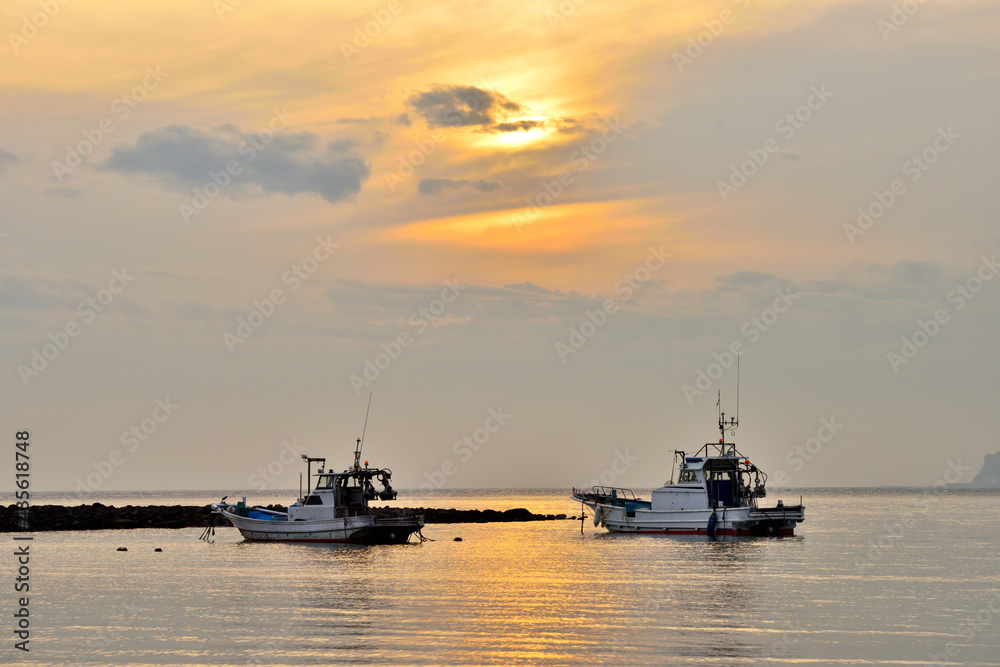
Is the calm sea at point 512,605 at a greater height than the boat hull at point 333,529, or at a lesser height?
lesser

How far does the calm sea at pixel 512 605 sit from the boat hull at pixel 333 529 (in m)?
0.79

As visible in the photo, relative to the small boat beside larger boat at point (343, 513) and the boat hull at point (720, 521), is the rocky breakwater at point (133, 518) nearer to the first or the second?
the small boat beside larger boat at point (343, 513)

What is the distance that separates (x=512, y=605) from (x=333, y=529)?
27.3m

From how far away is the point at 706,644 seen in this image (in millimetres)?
26266

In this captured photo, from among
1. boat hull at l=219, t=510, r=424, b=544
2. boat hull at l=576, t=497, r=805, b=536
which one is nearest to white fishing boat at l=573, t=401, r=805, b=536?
boat hull at l=576, t=497, r=805, b=536

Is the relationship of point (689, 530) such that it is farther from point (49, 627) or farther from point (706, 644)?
point (49, 627)

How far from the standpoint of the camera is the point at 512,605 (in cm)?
3400

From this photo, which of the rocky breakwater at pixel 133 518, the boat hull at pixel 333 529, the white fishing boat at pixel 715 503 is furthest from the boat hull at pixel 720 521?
the rocky breakwater at pixel 133 518

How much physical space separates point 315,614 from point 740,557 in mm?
27142

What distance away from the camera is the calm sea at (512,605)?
2538cm

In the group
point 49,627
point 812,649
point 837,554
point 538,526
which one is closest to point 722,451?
point 837,554

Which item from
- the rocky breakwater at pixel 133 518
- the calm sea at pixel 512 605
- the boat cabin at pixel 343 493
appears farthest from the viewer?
the rocky breakwater at pixel 133 518

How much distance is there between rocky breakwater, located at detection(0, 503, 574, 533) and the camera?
3236 inches

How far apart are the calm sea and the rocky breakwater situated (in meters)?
22.7
